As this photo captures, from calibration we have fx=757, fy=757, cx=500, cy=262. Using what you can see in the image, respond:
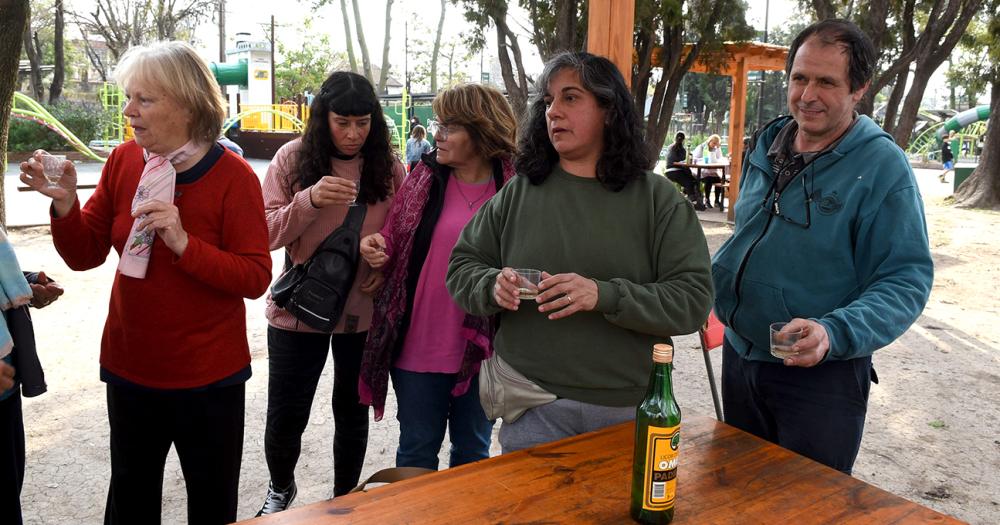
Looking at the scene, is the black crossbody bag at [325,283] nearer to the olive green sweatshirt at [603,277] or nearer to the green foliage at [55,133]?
the olive green sweatshirt at [603,277]

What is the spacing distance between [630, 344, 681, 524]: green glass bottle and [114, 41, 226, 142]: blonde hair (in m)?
1.48

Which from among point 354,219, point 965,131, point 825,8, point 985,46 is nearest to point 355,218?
point 354,219

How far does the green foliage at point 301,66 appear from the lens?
4609cm

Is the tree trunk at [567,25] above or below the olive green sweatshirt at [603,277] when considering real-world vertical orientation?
above

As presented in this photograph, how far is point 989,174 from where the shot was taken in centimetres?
1543

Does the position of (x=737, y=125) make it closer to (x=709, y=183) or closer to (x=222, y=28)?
(x=709, y=183)

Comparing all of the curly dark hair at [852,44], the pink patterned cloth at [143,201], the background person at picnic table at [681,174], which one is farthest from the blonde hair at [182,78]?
the background person at picnic table at [681,174]

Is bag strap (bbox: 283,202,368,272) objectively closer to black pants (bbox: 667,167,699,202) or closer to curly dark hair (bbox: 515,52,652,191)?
curly dark hair (bbox: 515,52,652,191)

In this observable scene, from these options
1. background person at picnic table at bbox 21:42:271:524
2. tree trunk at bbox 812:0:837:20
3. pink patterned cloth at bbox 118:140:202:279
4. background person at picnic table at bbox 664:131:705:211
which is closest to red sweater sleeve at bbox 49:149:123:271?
background person at picnic table at bbox 21:42:271:524

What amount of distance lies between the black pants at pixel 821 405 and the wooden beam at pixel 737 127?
35.1ft

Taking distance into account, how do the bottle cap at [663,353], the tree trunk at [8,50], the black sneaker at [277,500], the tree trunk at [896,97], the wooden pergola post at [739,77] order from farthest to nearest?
the wooden pergola post at [739,77] < the tree trunk at [896,97] < the tree trunk at [8,50] < the black sneaker at [277,500] < the bottle cap at [663,353]

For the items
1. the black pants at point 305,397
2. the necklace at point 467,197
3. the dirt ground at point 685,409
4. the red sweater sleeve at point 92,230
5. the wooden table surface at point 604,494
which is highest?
the necklace at point 467,197

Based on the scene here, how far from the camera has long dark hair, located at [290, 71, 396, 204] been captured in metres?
2.72

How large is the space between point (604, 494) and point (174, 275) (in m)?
1.32
